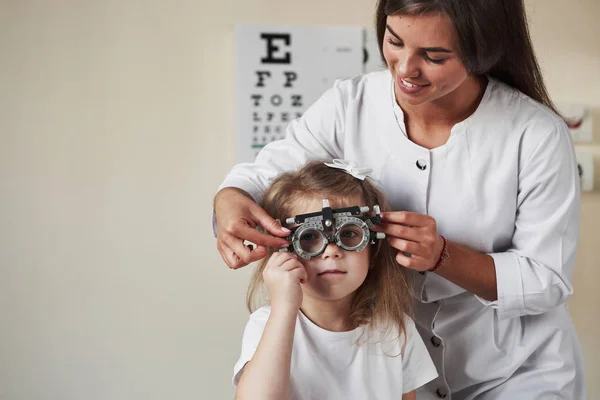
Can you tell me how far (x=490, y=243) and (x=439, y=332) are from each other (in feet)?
0.82

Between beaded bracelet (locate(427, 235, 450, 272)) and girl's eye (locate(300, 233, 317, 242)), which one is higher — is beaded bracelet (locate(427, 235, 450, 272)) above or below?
Result: below

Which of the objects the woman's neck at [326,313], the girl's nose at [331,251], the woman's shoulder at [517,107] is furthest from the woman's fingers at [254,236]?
the woman's shoulder at [517,107]

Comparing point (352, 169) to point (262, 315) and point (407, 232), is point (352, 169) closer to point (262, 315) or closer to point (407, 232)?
point (407, 232)

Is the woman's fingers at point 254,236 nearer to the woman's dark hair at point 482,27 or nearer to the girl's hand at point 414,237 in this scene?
the girl's hand at point 414,237

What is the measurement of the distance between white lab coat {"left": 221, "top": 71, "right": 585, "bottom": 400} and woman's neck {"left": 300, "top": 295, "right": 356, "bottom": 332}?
22 centimetres

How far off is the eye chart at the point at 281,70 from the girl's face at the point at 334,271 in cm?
131

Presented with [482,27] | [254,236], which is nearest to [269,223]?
[254,236]

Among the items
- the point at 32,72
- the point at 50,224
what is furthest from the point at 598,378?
the point at 32,72

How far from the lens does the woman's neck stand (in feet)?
4.84

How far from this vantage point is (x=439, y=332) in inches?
62.6

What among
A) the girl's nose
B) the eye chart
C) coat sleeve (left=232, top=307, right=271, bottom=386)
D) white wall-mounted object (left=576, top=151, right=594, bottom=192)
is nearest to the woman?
the girl's nose

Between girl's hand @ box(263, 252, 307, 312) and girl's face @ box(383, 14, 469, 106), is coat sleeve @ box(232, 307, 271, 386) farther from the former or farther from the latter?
girl's face @ box(383, 14, 469, 106)

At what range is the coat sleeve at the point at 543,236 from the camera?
4.70ft

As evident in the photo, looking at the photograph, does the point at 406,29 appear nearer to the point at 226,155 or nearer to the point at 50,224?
the point at 226,155
